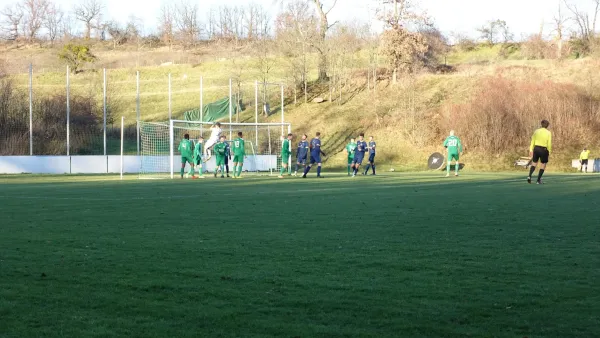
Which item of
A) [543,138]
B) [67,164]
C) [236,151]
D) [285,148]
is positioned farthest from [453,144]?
[67,164]

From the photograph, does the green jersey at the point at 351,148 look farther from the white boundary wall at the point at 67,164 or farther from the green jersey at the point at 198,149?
the green jersey at the point at 198,149

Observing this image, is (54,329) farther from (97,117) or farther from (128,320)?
(97,117)

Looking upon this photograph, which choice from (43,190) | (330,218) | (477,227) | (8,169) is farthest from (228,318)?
(8,169)

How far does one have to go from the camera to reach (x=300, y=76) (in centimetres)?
6512

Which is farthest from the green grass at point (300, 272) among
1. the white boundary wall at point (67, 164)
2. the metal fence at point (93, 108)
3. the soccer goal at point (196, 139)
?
the metal fence at point (93, 108)

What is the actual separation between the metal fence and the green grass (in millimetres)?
27321

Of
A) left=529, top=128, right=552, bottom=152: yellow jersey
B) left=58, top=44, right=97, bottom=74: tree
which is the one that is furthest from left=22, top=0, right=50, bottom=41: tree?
left=529, top=128, right=552, bottom=152: yellow jersey

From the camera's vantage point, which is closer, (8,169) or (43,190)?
(43,190)

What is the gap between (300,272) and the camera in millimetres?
7855

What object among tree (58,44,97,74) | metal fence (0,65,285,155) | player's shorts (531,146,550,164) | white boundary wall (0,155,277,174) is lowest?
white boundary wall (0,155,277,174)

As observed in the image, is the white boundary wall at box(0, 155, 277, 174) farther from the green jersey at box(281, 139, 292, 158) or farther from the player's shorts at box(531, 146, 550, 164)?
the player's shorts at box(531, 146, 550, 164)

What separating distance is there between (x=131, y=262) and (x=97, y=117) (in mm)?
46507

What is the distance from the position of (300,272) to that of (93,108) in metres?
49.0

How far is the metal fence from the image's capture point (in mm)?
44469
